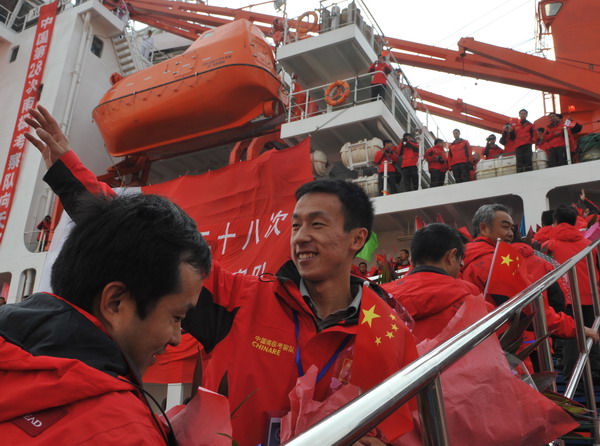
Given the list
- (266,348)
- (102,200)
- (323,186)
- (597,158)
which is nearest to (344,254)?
(323,186)

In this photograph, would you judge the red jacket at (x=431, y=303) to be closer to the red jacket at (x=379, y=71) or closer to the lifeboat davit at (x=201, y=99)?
the red jacket at (x=379, y=71)

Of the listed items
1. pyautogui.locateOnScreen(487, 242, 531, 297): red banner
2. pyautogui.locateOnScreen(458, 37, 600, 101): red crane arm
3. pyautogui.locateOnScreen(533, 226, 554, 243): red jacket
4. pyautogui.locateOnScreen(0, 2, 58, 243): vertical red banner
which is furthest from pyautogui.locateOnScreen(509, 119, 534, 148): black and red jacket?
pyautogui.locateOnScreen(0, 2, 58, 243): vertical red banner

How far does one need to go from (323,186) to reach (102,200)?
99cm

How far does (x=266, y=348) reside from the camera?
1492mm

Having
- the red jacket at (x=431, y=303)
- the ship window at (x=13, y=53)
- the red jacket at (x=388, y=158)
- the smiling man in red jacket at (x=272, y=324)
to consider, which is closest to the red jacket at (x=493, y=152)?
the red jacket at (x=388, y=158)

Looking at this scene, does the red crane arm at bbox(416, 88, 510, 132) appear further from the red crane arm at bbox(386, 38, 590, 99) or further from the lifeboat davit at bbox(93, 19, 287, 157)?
the lifeboat davit at bbox(93, 19, 287, 157)

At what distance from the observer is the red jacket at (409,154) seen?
8.66 m

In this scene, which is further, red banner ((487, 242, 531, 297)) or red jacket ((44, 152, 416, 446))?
red banner ((487, 242, 531, 297))

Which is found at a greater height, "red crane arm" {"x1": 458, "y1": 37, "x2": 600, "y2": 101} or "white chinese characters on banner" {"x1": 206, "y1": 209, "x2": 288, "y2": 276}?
"red crane arm" {"x1": 458, "y1": 37, "x2": 600, "y2": 101}

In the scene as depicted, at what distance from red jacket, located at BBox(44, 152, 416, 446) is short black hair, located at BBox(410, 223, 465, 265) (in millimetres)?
955

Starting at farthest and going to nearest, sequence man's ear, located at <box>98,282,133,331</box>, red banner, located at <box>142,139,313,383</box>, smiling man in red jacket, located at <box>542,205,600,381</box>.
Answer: red banner, located at <box>142,139,313,383</box>
smiling man in red jacket, located at <box>542,205,600,381</box>
man's ear, located at <box>98,282,133,331</box>

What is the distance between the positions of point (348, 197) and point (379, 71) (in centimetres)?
864

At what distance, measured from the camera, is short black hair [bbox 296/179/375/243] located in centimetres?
185

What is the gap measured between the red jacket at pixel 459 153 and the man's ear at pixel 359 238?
6.99 metres
